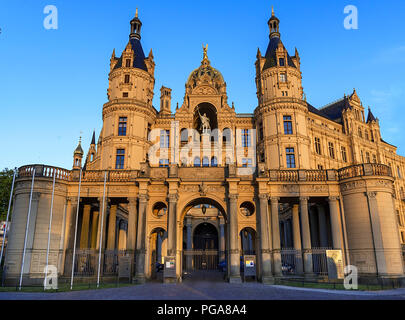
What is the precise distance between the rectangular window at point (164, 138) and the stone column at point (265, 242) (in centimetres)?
2264

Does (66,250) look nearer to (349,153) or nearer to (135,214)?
(135,214)

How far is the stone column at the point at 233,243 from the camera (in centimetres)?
2562

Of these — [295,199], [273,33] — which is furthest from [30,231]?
[273,33]

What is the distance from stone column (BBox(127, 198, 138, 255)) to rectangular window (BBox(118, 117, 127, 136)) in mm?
15785

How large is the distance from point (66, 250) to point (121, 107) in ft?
69.9

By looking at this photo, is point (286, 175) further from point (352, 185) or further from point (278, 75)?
point (278, 75)

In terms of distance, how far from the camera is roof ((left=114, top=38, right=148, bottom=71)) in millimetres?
44938

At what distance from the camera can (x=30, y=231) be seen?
2594cm

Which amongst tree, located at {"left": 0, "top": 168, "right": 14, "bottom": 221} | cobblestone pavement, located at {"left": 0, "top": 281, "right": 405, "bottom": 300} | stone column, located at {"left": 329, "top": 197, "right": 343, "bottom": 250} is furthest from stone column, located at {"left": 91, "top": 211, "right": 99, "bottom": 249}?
stone column, located at {"left": 329, "top": 197, "right": 343, "bottom": 250}

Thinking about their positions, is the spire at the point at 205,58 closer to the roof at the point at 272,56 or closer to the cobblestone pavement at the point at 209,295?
the roof at the point at 272,56

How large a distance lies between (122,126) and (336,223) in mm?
28988

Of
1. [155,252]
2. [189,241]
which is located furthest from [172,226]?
[189,241]

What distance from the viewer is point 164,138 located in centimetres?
4681

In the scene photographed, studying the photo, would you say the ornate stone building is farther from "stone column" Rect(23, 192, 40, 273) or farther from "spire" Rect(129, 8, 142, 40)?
"spire" Rect(129, 8, 142, 40)
